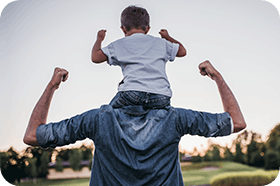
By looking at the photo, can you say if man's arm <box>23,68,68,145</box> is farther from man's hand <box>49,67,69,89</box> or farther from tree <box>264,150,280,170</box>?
tree <box>264,150,280,170</box>

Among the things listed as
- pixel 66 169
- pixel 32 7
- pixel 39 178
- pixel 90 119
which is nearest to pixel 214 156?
pixel 66 169

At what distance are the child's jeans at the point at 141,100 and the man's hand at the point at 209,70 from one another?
21 cm

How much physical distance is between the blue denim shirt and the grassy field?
1.65m

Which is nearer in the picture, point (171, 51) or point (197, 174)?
point (171, 51)

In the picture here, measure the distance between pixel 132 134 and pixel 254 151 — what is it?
220 cm

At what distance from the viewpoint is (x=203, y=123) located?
2.76 ft

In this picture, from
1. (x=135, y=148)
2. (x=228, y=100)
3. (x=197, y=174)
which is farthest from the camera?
(x=197, y=174)

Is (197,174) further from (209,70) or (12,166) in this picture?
(209,70)

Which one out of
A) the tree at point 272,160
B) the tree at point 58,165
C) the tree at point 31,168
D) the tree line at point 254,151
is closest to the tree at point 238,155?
the tree line at point 254,151

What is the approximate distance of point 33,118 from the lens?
33.4 inches

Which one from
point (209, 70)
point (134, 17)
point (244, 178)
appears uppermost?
point (134, 17)

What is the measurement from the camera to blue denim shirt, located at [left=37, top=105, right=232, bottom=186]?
809mm

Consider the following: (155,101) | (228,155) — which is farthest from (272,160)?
(155,101)

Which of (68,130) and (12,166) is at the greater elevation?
(68,130)
